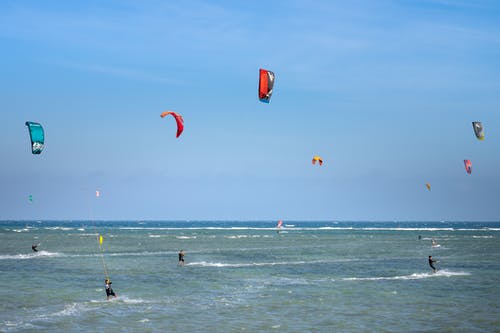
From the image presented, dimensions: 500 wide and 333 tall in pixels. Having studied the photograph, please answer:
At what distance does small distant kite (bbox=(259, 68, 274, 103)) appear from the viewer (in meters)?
32.1

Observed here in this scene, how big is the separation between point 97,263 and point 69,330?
99.1 feet

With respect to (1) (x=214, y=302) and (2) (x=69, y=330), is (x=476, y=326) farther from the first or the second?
(2) (x=69, y=330)

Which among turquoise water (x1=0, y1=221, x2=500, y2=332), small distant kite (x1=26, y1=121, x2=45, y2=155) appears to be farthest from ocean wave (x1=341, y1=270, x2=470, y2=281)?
small distant kite (x1=26, y1=121, x2=45, y2=155)

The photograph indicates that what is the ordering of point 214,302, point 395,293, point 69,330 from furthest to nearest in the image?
point 395,293 → point 214,302 → point 69,330

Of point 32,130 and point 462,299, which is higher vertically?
point 32,130

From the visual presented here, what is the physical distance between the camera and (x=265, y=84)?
3256cm

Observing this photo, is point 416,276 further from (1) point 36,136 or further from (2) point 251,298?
(1) point 36,136

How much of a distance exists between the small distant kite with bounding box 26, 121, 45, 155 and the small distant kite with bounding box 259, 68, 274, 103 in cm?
1285

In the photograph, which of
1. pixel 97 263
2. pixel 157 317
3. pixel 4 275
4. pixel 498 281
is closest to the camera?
pixel 157 317

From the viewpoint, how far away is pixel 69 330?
22734 mm

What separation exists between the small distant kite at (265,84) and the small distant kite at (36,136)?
12.9 m

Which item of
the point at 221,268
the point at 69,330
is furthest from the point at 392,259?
the point at 69,330

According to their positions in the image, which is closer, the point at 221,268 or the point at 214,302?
the point at 214,302

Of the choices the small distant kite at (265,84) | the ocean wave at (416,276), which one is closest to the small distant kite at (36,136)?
the small distant kite at (265,84)
